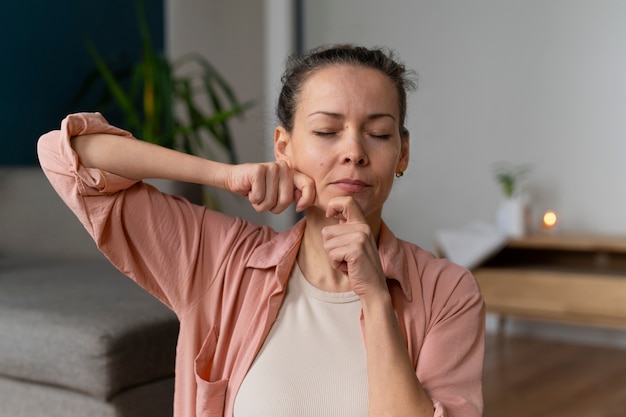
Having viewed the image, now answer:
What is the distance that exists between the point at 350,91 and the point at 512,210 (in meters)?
2.83

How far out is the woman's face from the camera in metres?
1.25

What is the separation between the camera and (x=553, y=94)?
4176 mm

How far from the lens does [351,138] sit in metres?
1.24

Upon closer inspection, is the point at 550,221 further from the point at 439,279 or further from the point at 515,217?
the point at 439,279

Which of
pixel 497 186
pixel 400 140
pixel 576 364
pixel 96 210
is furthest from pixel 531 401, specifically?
pixel 96 210

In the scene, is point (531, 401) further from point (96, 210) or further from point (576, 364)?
point (96, 210)

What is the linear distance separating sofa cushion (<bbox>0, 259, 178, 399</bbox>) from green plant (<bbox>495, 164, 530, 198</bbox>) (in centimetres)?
227

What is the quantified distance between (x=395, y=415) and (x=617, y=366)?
2.72 metres

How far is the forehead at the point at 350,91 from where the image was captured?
1.27 m

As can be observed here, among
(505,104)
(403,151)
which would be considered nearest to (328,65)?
(403,151)

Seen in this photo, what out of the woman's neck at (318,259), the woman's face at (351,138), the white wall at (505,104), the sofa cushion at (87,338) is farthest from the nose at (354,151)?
the white wall at (505,104)

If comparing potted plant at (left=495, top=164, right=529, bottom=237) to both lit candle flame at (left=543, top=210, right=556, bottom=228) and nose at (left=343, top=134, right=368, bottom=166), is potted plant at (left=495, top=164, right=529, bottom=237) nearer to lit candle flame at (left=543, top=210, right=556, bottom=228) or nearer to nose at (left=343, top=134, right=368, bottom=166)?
lit candle flame at (left=543, top=210, right=556, bottom=228)

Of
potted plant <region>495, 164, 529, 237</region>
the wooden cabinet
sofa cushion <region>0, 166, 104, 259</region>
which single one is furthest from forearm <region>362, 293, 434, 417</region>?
potted plant <region>495, 164, 529, 237</region>

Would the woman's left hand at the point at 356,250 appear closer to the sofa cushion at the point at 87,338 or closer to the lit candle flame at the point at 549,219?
the sofa cushion at the point at 87,338
